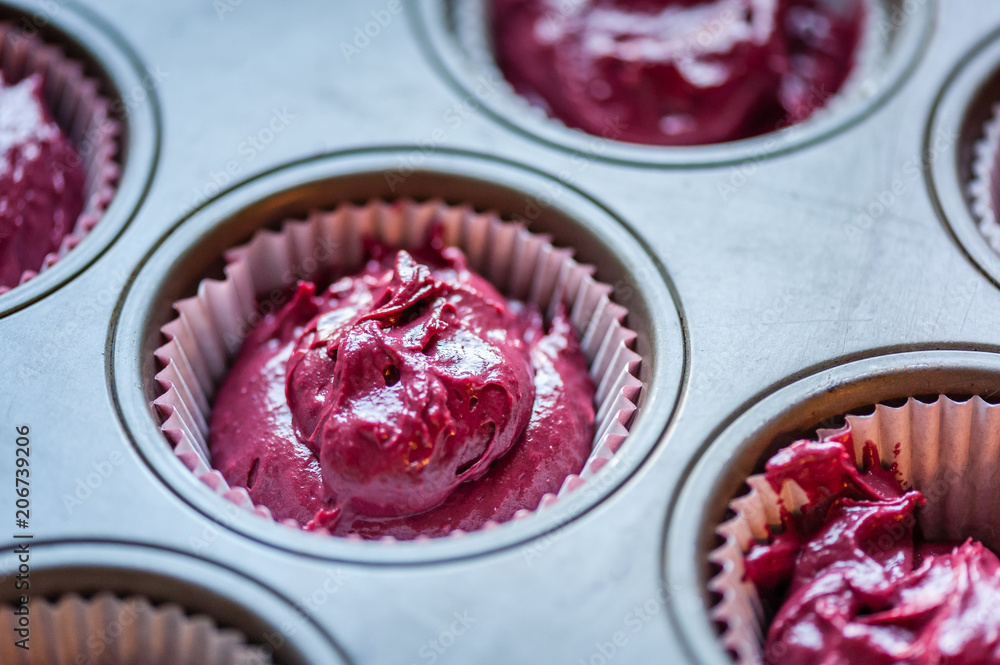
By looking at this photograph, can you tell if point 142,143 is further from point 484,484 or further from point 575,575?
point 575,575

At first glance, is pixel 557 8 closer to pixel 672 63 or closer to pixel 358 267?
pixel 672 63

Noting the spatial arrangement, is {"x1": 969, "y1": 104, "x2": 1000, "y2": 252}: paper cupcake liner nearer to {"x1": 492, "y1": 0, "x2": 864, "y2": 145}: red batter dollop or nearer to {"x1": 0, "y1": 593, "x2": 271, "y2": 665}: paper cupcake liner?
{"x1": 492, "y1": 0, "x2": 864, "y2": 145}: red batter dollop

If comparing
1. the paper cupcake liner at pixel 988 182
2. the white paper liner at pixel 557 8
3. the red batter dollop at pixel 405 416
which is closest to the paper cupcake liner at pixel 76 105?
the red batter dollop at pixel 405 416

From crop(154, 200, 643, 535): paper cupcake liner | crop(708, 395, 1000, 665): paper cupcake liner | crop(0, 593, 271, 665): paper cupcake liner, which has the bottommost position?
crop(0, 593, 271, 665): paper cupcake liner

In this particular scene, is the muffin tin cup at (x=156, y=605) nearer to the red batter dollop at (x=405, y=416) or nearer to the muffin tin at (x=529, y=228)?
the muffin tin at (x=529, y=228)

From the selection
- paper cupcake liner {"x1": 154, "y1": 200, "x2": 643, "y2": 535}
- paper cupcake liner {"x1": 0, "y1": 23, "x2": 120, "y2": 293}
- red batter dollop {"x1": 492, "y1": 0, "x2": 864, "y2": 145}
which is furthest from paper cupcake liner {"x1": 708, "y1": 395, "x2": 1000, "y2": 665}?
paper cupcake liner {"x1": 0, "y1": 23, "x2": 120, "y2": 293}

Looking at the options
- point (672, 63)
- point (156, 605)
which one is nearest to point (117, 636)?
point (156, 605)

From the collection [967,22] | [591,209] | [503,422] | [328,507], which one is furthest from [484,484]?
[967,22]
